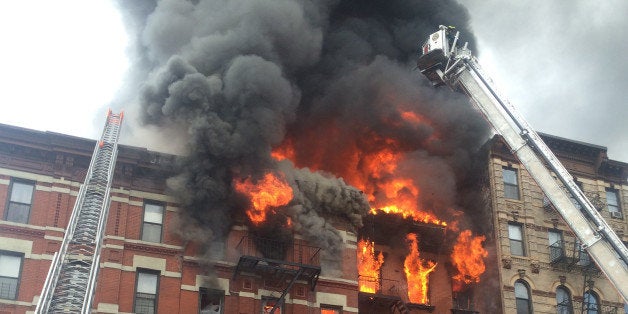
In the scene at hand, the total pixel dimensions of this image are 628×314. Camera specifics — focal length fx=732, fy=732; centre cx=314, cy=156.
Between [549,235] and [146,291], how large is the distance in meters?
16.1

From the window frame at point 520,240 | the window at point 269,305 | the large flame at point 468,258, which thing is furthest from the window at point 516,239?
the window at point 269,305

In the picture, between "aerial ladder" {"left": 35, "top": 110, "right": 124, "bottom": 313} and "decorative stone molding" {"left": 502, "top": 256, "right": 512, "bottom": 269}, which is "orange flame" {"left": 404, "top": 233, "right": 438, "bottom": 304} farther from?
"aerial ladder" {"left": 35, "top": 110, "right": 124, "bottom": 313}

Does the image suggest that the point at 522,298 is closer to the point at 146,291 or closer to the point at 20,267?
the point at 146,291

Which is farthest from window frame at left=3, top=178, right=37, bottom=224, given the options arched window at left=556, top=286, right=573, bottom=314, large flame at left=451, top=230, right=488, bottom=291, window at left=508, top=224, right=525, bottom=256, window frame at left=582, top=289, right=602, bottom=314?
window frame at left=582, top=289, right=602, bottom=314

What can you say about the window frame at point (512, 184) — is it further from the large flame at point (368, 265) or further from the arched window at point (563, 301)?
the large flame at point (368, 265)

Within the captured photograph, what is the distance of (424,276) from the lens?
28375mm

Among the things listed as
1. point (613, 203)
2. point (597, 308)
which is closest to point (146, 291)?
point (597, 308)

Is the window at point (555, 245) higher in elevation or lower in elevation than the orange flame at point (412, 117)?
lower

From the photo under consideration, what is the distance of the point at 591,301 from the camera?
28312 mm

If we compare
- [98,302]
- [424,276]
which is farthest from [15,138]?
[424,276]

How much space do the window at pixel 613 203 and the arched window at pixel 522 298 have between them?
5.58m

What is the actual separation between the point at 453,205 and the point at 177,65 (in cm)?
1227

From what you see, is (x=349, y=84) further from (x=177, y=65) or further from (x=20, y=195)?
(x=20, y=195)

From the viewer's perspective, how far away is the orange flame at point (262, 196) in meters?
24.5
